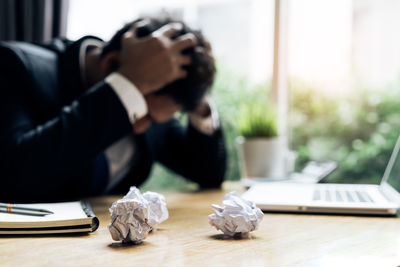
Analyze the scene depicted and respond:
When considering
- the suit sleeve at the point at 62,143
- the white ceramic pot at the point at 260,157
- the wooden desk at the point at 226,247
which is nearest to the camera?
the wooden desk at the point at 226,247

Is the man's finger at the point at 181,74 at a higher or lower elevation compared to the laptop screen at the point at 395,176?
higher

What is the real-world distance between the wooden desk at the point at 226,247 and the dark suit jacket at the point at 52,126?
0.93 ft

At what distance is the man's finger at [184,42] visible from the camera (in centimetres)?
116

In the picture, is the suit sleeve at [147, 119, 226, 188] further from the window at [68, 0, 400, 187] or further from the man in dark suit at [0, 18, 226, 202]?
the window at [68, 0, 400, 187]

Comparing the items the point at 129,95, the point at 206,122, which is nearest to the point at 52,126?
the point at 129,95

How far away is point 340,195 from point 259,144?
0.52m

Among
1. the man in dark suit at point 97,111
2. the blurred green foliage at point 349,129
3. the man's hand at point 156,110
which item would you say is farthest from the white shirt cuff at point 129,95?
the blurred green foliage at point 349,129

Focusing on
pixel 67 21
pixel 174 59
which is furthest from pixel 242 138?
pixel 67 21

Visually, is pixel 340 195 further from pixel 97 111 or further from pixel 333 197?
pixel 97 111

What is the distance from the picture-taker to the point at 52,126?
1.01m

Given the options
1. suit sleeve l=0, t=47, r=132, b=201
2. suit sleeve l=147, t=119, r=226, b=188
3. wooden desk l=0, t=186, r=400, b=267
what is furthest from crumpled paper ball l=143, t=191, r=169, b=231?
suit sleeve l=147, t=119, r=226, b=188

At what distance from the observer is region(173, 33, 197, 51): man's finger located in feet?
3.79

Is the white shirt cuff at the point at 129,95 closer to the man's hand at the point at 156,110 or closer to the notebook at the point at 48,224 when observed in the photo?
the man's hand at the point at 156,110

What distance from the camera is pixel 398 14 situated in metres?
1.69
